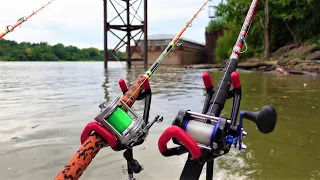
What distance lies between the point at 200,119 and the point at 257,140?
7.85ft

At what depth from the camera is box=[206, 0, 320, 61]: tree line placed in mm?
20281

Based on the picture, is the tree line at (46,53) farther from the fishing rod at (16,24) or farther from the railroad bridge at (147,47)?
the fishing rod at (16,24)

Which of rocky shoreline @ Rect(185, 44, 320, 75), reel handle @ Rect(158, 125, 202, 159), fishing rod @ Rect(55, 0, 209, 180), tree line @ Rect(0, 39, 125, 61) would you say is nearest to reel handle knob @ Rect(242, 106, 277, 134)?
reel handle @ Rect(158, 125, 202, 159)

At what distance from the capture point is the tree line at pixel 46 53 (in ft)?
216

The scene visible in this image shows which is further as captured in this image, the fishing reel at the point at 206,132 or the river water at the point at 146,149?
the river water at the point at 146,149

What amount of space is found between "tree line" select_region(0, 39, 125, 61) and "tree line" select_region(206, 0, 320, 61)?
151 ft

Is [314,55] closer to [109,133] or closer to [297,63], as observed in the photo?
[297,63]

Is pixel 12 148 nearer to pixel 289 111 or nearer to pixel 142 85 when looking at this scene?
pixel 142 85

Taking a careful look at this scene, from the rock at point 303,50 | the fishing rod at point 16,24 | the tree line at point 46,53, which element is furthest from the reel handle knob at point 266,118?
the tree line at point 46,53

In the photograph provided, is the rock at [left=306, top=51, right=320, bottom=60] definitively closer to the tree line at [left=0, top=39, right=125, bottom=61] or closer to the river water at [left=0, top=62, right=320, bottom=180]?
the river water at [left=0, top=62, right=320, bottom=180]

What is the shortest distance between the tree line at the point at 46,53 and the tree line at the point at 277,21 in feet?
151

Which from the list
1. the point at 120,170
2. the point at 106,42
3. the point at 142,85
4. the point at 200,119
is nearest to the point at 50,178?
the point at 120,170

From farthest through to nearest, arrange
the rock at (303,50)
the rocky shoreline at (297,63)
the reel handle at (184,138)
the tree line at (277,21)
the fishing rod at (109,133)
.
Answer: the tree line at (277,21) → the rock at (303,50) → the rocky shoreline at (297,63) → the fishing rod at (109,133) → the reel handle at (184,138)

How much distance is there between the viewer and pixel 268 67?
58.2 feet
